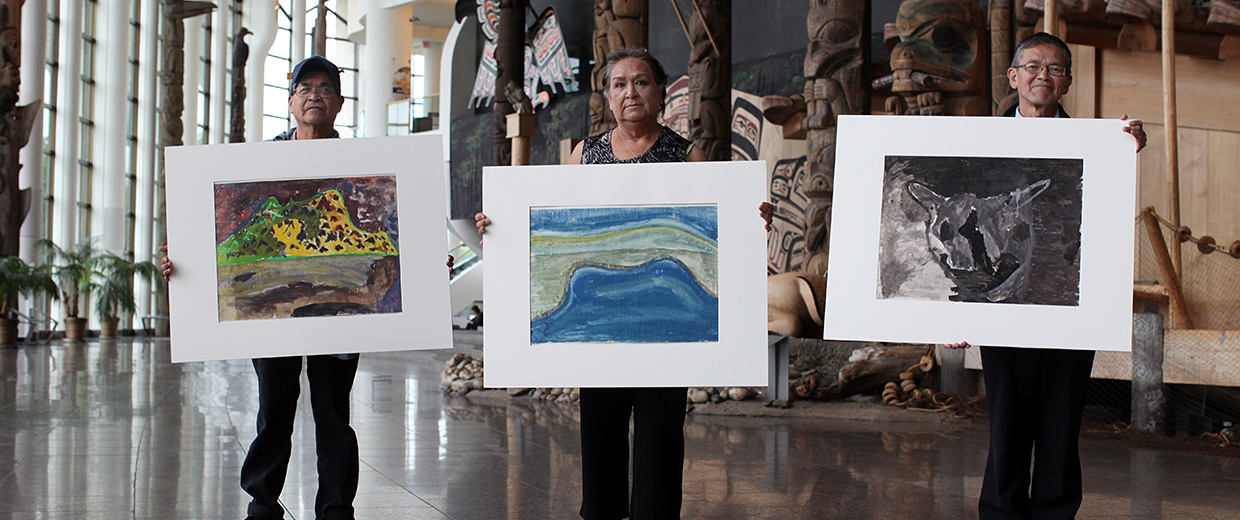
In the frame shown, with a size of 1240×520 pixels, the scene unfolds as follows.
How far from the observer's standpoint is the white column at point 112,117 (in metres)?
21.0

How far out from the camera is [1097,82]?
25.4ft

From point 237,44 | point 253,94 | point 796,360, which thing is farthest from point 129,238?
point 796,360

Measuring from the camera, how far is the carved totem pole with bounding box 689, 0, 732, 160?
9.55m

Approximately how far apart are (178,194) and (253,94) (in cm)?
2856

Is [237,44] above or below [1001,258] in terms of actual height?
above

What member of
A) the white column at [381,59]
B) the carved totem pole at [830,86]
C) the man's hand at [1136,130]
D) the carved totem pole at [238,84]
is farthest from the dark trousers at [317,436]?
the white column at [381,59]

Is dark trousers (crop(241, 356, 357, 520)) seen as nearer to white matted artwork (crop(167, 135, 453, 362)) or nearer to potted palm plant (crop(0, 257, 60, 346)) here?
white matted artwork (crop(167, 135, 453, 362))

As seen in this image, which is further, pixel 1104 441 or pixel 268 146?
pixel 1104 441

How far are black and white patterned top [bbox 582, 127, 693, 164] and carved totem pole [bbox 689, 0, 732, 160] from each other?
6.57m

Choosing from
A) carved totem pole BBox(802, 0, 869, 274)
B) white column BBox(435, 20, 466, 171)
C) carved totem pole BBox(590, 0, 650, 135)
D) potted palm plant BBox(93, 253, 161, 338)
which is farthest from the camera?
white column BBox(435, 20, 466, 171)

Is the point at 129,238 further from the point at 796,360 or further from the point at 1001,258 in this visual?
the point at 1001,258

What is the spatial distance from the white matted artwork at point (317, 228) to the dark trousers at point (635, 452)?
1.66ft

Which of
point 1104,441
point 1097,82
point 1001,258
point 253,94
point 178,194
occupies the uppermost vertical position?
point 253,94

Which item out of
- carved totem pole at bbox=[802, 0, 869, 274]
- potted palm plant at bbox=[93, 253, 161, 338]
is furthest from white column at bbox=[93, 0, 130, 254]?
carved totem pole at bbox=[802, 0, 869, 274]
